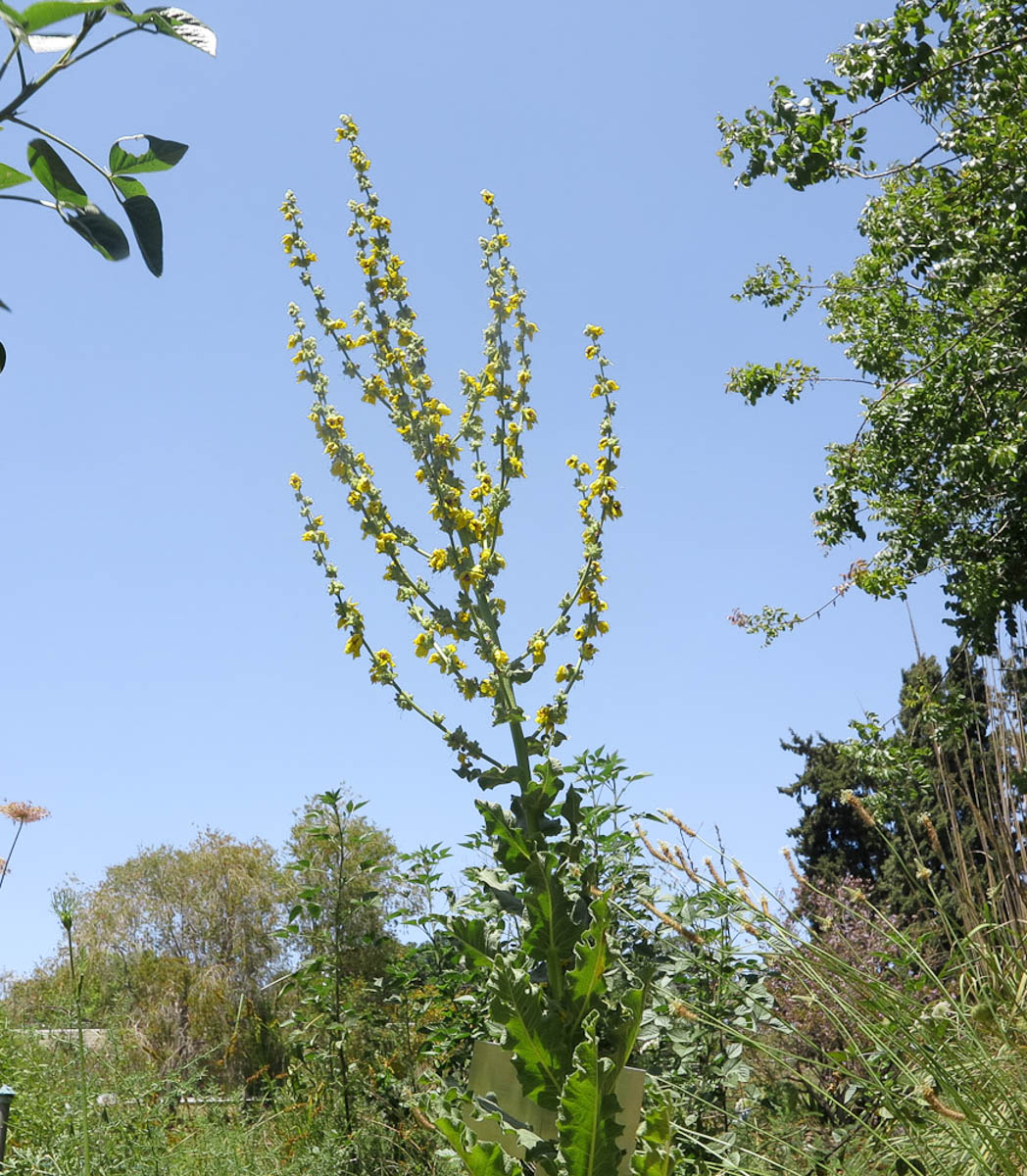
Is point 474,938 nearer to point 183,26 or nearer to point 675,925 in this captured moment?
point 675,925

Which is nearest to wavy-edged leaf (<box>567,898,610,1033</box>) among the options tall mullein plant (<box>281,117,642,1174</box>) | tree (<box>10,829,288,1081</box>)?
tall mullein plant (<box>281,117,642,1174</box>)

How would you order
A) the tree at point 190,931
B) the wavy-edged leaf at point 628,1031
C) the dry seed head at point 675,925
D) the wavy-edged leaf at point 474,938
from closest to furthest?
the wavy-edged leaf at point 628,1031, the wavy-edged leaf at point 474,938, the dry seed head at point 675,925, the tree at point 190,931

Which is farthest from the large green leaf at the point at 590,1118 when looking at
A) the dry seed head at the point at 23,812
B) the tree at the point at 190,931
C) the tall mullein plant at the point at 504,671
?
the tree at the point at 190,931

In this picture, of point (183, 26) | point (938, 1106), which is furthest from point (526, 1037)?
point (183, 26)

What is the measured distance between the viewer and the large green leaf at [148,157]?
0.74 meters

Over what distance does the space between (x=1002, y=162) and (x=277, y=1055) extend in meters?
12.5

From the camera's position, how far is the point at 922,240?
5750mm

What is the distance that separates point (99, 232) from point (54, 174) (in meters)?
0.05

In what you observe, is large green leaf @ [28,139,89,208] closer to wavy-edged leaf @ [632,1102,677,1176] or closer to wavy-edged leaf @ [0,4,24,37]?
wavy-edged leaf @ [0,4,24,37]

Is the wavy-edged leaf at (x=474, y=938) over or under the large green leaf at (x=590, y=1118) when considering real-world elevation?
over

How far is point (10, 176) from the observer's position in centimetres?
71

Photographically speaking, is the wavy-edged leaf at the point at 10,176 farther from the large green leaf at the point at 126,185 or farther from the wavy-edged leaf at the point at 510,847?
the wavy-edged leaf at the point at 510,847

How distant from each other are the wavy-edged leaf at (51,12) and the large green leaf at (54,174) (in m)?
0.08

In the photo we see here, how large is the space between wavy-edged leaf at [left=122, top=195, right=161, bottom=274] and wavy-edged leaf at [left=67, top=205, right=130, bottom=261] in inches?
0.6
